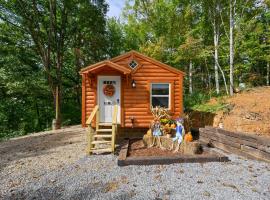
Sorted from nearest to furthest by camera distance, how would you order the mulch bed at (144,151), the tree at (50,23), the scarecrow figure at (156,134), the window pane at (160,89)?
the mulch bed at (144,151), the scarecrow figure at (156,134), the window pane at (160,89), the tree at (50,23)

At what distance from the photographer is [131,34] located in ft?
64.1

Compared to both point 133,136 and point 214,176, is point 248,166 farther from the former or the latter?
point 133,136

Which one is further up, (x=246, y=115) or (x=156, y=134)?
(x=246, y=115)

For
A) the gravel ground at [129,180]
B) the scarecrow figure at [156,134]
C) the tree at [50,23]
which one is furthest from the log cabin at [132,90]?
the tree at [50,23]

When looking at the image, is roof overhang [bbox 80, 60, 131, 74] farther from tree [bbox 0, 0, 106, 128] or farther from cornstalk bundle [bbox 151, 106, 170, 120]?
tree [bbox 0, 0, 106, 128]

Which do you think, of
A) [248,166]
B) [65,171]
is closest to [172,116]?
[248,166]

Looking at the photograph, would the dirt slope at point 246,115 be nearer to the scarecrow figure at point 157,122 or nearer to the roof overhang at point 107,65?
the scarecrow figure at point 157,122

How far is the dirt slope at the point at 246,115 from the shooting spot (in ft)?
25.7

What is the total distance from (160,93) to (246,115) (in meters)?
3.89

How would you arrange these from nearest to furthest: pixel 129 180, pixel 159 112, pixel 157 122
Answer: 1. pixel 129 180
2. pixel 157 122
3. pixel 159 112

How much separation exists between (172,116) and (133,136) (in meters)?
1.81

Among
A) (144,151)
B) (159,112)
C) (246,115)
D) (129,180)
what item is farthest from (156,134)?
(246,115)

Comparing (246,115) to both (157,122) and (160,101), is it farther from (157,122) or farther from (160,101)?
(157,122)

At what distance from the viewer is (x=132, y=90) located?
26.3 feet
